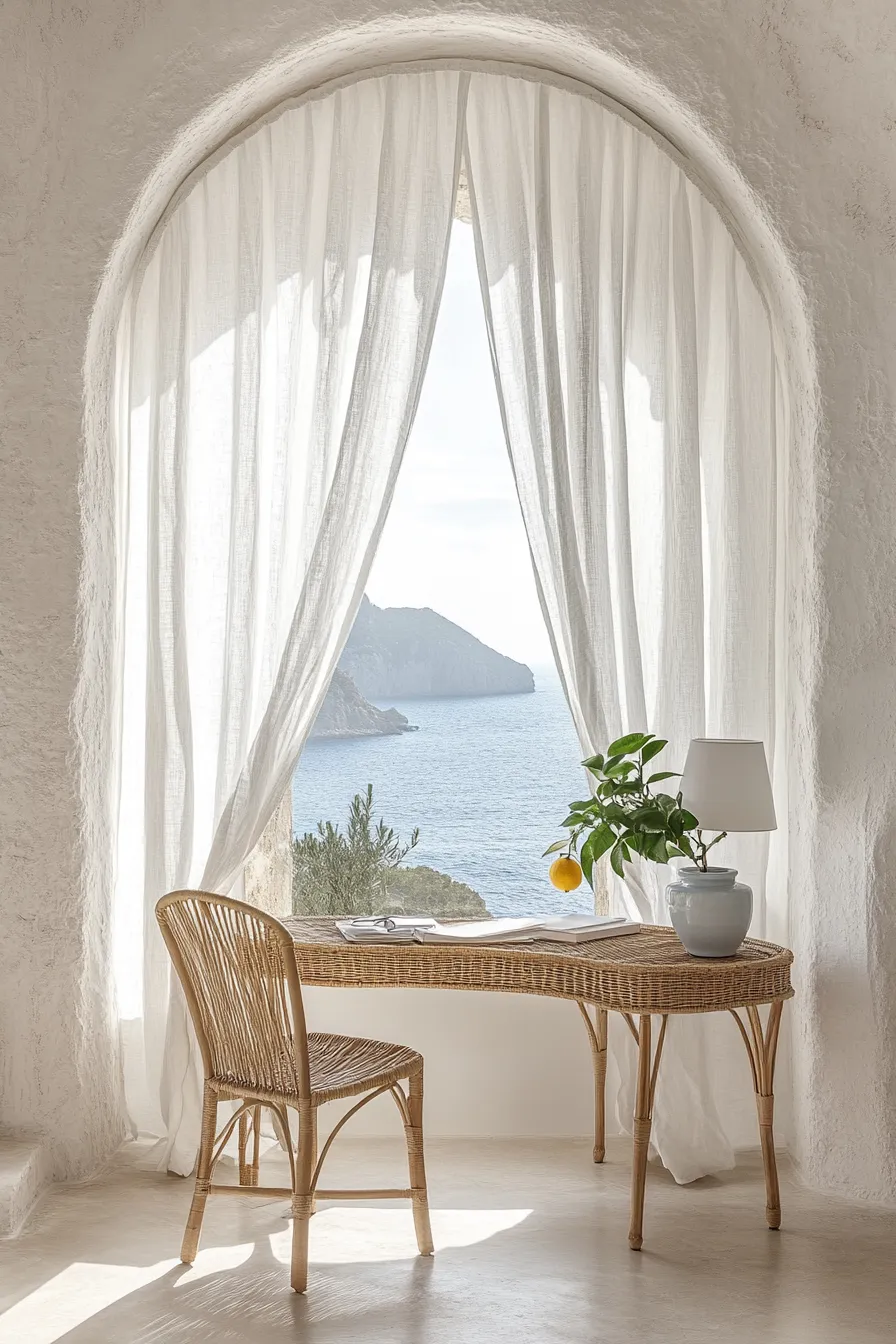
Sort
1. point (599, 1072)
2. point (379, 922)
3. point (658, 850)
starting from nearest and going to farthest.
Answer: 1. point (658, 850)
2. point (379, 922)
3. point (599, 1072)

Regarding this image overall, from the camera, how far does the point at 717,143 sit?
10.6 feet

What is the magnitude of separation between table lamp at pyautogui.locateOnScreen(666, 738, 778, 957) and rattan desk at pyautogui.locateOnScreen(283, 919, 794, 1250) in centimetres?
6

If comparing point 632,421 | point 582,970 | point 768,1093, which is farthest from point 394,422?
point 768,1093

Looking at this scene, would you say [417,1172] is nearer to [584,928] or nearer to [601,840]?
[584,928]

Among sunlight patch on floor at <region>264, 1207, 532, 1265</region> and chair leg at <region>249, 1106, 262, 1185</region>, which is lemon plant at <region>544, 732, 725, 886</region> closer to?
sunlight patch on floor at <region>264, 1207, 532, 1265</region>

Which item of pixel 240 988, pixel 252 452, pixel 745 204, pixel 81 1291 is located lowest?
pixel 81 1291

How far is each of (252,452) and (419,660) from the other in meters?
0.78

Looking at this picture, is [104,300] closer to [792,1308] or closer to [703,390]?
[703,390]

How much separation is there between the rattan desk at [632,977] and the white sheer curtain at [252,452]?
0.55 metres

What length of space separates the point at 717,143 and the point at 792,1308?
269 cm

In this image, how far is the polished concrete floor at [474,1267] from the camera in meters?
2.49

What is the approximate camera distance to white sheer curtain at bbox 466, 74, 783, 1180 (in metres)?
3.46

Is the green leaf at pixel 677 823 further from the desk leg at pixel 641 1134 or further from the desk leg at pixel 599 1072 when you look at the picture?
the desk leg at pixel 599 1072

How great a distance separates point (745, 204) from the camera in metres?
3.31
